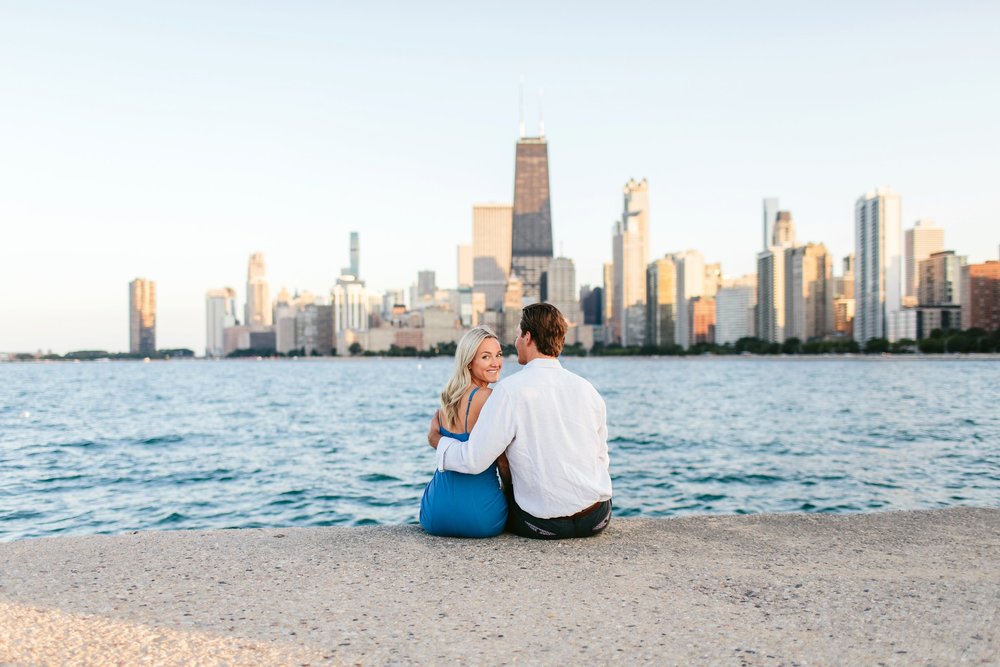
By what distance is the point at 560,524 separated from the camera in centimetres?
630

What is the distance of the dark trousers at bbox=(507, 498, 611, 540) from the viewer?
630cm

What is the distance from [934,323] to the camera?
594ft

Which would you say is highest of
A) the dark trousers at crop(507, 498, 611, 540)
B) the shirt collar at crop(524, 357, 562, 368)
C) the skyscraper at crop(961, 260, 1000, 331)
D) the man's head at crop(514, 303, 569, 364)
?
the skyscraper at crop(961, 260, 1000, 331)

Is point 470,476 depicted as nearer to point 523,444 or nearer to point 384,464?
point 523,444

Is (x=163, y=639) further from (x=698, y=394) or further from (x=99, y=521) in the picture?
(x=698, y=394)

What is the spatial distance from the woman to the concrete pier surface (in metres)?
0.17

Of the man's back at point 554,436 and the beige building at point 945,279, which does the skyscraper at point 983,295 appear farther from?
the man's back at point 554,436

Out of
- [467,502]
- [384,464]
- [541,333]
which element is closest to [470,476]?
[467,502]

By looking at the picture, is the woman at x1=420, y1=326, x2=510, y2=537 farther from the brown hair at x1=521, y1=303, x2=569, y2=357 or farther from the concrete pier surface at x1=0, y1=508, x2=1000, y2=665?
the brown hair at x1=521, y1=303, x2=569, y2=357

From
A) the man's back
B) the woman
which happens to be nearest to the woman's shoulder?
the woman

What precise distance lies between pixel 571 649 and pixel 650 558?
185 centimetres

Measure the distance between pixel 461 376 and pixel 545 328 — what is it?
743 millimetres

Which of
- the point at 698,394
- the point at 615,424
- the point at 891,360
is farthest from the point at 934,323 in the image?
the point at 615,424

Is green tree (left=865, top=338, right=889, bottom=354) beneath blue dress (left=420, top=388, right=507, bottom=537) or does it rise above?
beneath
